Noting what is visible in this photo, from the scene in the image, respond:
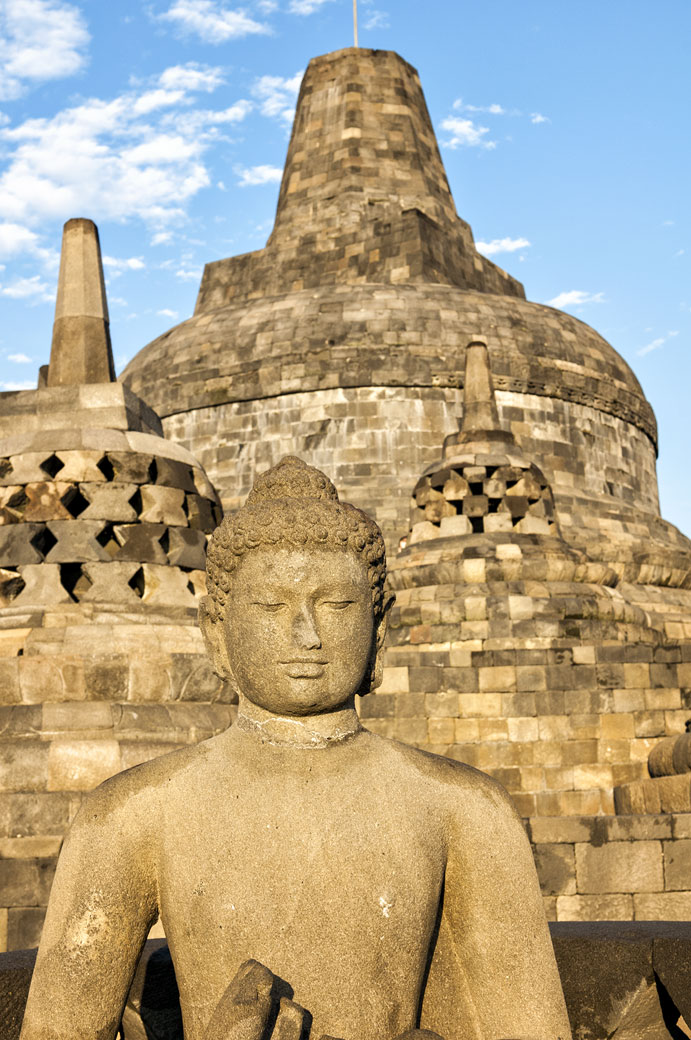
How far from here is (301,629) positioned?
318 cm

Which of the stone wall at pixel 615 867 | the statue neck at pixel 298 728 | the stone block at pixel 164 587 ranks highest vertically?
the stone block at pixel 164 587

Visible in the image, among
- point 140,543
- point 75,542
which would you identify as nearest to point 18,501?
point 75,542

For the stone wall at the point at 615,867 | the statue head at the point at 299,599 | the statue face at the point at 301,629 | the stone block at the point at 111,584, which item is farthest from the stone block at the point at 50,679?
the statue face at the point at 301,629

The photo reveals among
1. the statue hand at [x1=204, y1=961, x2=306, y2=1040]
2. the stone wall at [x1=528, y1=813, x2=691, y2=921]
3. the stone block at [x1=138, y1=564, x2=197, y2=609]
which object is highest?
the stone block at [x1=138, y1=564, x2=197, y2=609]

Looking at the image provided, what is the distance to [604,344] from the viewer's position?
28797mm

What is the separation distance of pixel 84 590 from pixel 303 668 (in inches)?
234

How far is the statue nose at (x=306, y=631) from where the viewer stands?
124 inches

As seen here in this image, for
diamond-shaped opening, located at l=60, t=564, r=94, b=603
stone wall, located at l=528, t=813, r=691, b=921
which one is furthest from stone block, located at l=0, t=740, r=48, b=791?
stone wall, located at l=528, t=813, r=691, b=921

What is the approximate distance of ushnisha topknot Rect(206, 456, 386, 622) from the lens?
3.26 metres

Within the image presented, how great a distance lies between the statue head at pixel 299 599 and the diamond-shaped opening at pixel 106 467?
5.91 meters

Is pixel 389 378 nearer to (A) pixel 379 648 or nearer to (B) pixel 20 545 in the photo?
(B) pixel 20 545

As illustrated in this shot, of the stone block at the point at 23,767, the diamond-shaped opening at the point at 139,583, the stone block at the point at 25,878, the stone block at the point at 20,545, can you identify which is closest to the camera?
the stone block at the point at 25,878

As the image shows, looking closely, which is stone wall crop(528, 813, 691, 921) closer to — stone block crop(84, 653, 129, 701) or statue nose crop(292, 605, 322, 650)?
stone block crop(84, 653, 129, 701)

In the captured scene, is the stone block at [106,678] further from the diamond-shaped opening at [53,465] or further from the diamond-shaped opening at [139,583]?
the diamond-shaped opening at [53,465]
